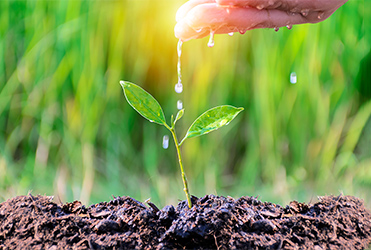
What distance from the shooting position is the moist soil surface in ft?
2.43

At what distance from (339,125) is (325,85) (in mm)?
195

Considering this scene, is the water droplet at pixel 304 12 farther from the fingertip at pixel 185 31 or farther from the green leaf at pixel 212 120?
the green leaf at pixel 212 120

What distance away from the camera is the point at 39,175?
1682 millimetres

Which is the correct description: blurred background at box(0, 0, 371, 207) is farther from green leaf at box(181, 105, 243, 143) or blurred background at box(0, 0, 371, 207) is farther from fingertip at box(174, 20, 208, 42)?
green leaf at box(181, 105, 243, 143)

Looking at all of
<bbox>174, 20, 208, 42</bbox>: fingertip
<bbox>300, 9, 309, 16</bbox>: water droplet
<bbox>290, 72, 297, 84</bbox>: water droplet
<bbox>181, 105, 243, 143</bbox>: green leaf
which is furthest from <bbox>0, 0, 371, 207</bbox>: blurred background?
<bbox>181, 105, 243, 143</bbox>: green leaf

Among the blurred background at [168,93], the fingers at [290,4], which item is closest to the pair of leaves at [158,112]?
the fingers at [290,4]

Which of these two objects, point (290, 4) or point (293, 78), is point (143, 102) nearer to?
point (290, 4)

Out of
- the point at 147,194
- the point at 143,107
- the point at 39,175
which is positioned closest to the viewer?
the point at 143,107

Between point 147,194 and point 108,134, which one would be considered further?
point 108,134

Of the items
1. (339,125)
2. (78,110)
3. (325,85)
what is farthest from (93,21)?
(339,125)

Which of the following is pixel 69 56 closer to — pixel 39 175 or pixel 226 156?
pixel 39 175

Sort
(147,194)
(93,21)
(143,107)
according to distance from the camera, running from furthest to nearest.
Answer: (93,21), (147,194), (143,107)

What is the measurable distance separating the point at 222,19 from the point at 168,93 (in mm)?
928

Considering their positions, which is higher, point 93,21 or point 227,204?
point 93,21
